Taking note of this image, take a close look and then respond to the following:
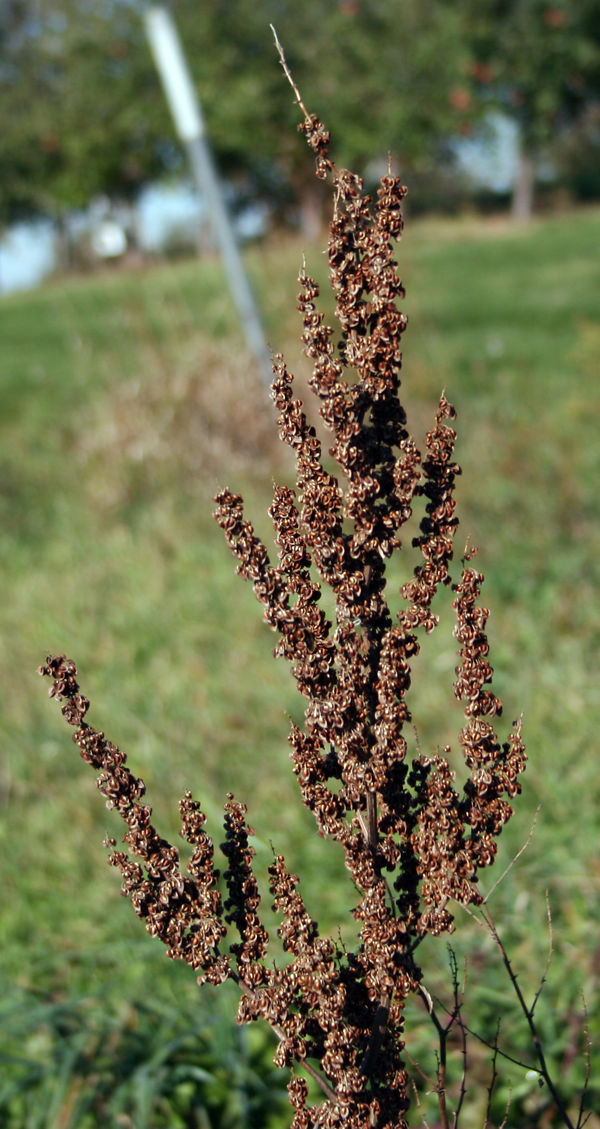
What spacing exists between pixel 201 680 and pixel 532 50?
26.2 metres

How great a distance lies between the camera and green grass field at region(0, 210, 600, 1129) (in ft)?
8.82

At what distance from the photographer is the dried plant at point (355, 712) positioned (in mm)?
1425

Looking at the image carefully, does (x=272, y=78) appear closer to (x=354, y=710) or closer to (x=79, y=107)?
(x=79, y=107)

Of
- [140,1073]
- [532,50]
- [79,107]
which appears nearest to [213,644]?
[140,1073]

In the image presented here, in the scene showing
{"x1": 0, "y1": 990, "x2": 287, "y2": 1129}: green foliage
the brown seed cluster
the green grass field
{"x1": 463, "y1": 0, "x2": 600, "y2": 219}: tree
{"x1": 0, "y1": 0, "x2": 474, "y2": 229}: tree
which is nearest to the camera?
the brown seed cluster

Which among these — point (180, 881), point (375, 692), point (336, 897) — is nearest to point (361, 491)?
point (375, 692)

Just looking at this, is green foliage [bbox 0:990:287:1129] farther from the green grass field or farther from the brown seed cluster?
the brown seed cluster

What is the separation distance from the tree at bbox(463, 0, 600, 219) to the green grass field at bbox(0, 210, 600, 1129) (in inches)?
727

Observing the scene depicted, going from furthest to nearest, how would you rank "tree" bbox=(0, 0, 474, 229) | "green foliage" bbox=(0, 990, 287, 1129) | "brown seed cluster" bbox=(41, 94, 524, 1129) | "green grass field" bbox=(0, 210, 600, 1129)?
1. "tree" bbox=(0, 0, 474, 229)
2. "green grass field" bbox=(0, 210, 600, 1129)
3. "green foliage" bbox=(0, 990, 287, 1129)
4. "brown seed cluster" bbox=(41, 94, 524, 1129)

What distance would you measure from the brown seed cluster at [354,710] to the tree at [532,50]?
27.8 metres

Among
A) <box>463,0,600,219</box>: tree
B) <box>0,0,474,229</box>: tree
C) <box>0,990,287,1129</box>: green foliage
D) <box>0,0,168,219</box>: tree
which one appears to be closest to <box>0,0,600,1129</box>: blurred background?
<box>0,990,287,1129</box>: green foliage

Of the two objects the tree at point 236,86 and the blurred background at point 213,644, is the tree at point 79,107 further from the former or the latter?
the blurred background at point 213,644

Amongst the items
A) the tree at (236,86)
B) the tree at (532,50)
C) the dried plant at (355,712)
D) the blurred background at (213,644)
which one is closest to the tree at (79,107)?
the tree at (236,86)

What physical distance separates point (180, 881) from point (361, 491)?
601mm
